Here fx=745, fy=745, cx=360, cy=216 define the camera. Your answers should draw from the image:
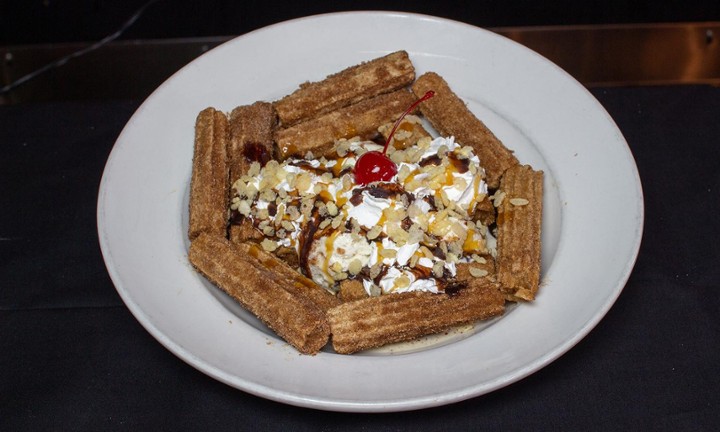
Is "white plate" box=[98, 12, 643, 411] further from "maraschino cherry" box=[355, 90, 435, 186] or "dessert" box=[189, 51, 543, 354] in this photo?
"maraschino cherry" box=[355, 90, 435, 186]

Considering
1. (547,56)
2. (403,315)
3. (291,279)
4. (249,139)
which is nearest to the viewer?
(403,315)

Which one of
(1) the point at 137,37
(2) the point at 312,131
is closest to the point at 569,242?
(2) the point at 312,131

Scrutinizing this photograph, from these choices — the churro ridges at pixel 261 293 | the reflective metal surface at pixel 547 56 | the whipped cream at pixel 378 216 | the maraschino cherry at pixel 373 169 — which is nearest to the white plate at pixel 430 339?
the churro ridges at pixel 261 293

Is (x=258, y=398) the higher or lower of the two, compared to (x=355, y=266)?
lower

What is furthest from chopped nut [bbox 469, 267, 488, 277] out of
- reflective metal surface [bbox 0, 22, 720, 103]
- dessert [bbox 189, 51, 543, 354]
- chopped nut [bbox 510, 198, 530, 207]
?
reflective metal surface [bbox 0, 22, 720, 103]

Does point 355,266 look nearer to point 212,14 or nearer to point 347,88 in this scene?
point 347,88

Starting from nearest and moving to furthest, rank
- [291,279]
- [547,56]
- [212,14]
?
[291,279], [547,56], [212,14]

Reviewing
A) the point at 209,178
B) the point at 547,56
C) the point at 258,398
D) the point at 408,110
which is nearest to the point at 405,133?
the point at 408,110
